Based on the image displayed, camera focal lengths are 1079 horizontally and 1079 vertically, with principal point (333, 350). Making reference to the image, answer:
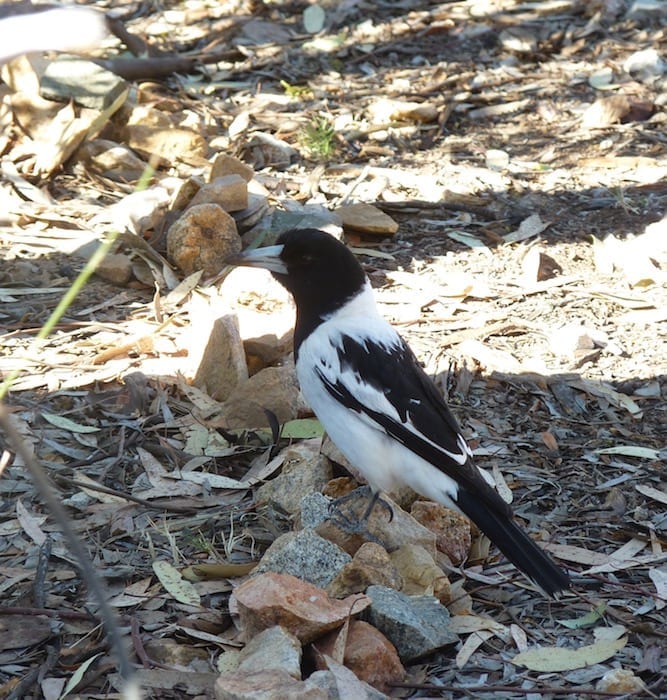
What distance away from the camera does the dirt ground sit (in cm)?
275

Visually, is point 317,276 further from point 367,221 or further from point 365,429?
point 367,221

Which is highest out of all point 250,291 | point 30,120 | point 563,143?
point 30,120

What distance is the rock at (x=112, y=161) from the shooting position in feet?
17.2

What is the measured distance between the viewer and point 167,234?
181 inches

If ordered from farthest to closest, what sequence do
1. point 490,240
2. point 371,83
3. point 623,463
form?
point 371,83
point 490,240
point 623,463

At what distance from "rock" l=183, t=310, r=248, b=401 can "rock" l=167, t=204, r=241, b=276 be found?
63 centimetres

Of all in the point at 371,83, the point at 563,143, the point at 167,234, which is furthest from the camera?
the point at 371,83

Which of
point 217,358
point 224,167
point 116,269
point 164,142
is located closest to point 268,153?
point 164,142

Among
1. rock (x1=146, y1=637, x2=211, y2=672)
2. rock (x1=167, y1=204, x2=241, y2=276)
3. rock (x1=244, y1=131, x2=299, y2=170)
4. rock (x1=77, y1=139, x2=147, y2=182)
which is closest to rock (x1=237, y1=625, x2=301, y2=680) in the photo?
rock (x1=146, y1=637, x2=211, y2=672)

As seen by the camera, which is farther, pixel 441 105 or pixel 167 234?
pixel 441 105

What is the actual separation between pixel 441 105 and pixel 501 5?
1467 millimetres

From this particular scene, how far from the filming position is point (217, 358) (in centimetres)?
372

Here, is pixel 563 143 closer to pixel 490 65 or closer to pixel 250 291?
pixel 490 65

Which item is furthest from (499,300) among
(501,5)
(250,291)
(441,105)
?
(501,5)
